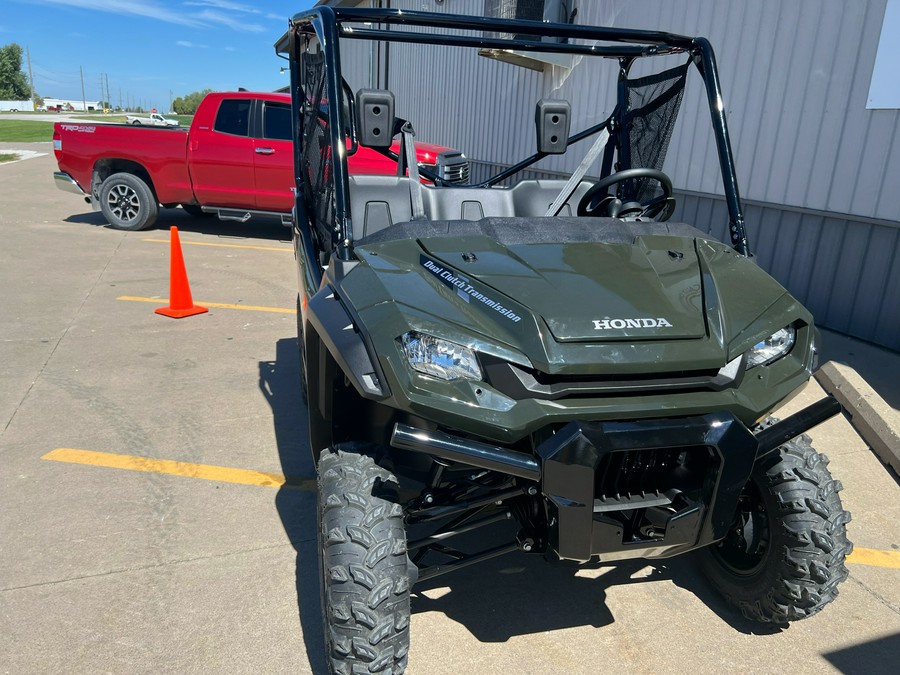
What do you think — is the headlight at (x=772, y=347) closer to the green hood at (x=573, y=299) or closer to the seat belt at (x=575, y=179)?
the green hood at (x=573, y=299)

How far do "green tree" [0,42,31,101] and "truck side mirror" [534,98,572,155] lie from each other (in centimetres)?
13670

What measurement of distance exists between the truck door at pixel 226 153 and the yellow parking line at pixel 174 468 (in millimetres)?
6759

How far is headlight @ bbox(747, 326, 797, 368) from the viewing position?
7.72ft

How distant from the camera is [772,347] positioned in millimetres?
2406

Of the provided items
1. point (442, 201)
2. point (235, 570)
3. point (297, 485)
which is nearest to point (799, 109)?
point (442, 201)

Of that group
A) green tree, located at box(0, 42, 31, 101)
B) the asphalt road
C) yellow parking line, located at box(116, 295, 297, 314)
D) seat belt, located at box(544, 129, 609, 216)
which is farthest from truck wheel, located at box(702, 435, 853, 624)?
green tree, located at box(0, 42, 31, 101)

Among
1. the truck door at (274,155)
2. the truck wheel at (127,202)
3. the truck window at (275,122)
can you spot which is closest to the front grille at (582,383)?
the truck door at (274,155)

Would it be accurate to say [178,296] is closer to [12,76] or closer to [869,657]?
[869,657]

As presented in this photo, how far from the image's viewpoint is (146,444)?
4.09 metres

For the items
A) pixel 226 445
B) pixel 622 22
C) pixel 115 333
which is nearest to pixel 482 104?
pixel 622 22

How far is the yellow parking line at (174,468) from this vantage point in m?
3.74

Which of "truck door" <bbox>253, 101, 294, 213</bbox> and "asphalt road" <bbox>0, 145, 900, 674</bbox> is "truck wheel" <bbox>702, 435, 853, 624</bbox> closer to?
"asphalt road" <bbox>0, 145, 900, 674</bbox>

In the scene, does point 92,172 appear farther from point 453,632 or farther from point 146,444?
point 453,632

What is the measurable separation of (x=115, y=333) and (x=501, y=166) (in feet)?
25.5
